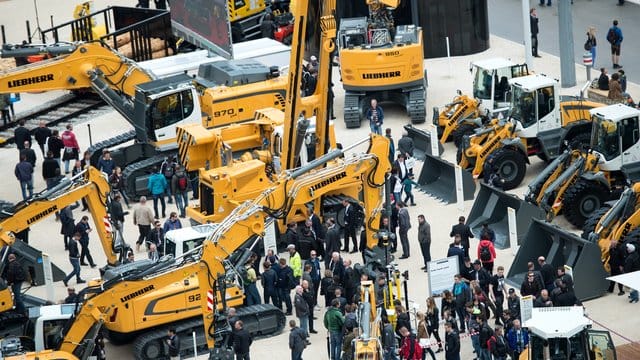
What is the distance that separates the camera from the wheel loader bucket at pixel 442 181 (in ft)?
124

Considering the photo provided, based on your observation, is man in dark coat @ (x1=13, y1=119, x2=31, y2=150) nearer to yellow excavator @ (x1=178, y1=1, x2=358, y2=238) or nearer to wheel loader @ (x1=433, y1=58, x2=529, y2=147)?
yellow excavator @ (x1=178, y1=1, x2=358, y2=238)

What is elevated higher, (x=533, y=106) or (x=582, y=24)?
(x=533, y=106)

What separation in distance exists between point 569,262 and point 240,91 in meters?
13.1

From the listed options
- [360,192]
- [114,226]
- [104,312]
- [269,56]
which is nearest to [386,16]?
[269,56]

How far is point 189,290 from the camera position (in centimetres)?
3089

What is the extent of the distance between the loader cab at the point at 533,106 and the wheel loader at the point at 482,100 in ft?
3.97

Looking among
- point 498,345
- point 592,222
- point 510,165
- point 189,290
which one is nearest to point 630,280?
point 498,345

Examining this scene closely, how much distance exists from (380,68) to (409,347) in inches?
656

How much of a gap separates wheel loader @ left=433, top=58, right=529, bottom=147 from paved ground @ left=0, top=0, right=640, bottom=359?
0.70 metres

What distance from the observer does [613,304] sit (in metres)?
31.4

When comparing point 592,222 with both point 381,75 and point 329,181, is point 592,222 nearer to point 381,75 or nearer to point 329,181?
point 329,181

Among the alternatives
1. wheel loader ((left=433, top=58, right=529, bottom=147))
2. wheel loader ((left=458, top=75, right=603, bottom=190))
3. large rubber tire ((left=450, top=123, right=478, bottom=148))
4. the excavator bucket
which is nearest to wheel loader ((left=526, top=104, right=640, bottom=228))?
wheel loader ((left=458, top=75, right=603, bottom=190))

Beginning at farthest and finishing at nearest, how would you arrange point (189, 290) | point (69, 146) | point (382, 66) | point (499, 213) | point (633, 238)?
point (382, 66) < point (69, 146) < point (499, 213) < point (633, 238) < point (189, 290)

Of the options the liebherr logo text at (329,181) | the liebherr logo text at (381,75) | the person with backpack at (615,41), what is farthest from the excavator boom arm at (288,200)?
the person with backpack at (615,41)
